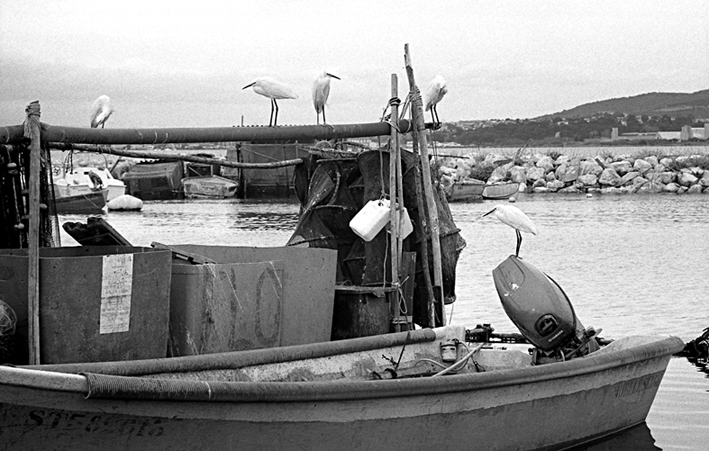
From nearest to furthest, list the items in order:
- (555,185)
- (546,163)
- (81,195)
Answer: (81,195)
(555,185)
(546,163)

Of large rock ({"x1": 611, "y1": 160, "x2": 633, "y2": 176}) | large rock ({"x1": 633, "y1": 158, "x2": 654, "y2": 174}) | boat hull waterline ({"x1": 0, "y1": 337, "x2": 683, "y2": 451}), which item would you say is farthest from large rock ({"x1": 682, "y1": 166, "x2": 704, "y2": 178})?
boat hull waterline ({"x1": 0, "y1": 337, "x2": 683, "y2": 451})

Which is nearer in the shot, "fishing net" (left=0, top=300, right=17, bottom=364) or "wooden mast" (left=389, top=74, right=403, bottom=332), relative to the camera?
"fishing net" (left=0, top=300, right=17, bottom=364)

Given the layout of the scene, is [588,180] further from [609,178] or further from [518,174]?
[518,174]

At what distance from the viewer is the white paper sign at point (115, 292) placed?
6727 mm

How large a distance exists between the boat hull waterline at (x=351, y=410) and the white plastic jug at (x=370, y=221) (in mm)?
1874

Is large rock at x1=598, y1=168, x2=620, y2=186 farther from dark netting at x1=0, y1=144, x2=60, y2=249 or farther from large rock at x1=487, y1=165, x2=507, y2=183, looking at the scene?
dark netting at x1=0, y1=144, x2=60, y2=249

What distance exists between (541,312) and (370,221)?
1601mm

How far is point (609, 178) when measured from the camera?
55000mm

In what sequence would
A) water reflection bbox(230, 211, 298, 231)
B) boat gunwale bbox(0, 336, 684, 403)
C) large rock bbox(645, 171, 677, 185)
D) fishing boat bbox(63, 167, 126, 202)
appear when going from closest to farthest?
boat gunwale bbox(0, 336, 684, 403) < water reflection bbox(230, 211, 298, 231) < fishing boat bbox(63, 167, 126, 202) < large rock bbox(645, 171, 677, 185)

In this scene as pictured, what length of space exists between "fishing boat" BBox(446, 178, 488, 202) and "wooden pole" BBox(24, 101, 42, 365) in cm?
4234

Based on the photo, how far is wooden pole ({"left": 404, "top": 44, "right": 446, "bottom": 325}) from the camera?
30.2ft

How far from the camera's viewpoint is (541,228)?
34344mm

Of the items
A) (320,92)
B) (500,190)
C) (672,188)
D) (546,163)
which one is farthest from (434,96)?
(546,163)

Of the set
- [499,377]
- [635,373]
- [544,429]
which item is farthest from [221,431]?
[635,373]
